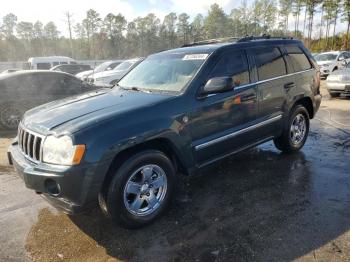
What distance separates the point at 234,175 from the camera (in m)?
4.88

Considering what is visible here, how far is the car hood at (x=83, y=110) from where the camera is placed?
324cm

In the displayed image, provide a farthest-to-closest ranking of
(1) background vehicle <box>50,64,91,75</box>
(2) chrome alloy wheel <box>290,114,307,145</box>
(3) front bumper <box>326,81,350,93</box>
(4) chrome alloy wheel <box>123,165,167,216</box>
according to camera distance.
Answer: (1) background vehicle <box>50,64,91,75</box>, (3) front bumper <box>326,81,350,93</box>, (2) chrome alloy wheel <box>290,114,307,145</box>, (4) chrome alloy wheel <box>123,165,167,216</box>

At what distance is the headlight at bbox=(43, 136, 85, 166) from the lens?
9.73ft

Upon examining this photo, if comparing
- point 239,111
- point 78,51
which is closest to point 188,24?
point 78,51

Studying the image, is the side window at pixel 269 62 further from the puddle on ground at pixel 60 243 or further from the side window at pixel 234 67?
the puddle on ground at pixel 60 243

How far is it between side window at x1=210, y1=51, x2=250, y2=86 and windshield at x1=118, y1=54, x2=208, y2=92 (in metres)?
0.24

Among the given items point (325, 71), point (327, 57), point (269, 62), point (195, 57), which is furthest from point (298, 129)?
point (327, 57)

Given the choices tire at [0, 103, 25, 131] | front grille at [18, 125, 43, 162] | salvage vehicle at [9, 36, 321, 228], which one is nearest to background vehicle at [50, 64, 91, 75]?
tire at [0, 103, 25, 131]

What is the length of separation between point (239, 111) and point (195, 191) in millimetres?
1195

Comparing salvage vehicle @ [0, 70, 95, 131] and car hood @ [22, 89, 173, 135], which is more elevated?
car hood @ [22, 89, 173, 135]

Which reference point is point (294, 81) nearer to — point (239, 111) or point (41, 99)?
point (239, 111)

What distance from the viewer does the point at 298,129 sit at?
572 centimetres

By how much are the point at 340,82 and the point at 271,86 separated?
26.0 ft

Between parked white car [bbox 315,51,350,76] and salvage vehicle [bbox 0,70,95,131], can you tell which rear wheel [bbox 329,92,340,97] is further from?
salvage vehicle [bbox 0,70,95,131]
